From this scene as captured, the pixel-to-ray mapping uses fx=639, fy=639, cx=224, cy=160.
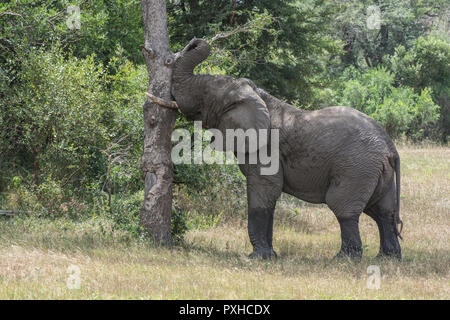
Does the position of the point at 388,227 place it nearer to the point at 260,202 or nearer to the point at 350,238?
the point at 350,238

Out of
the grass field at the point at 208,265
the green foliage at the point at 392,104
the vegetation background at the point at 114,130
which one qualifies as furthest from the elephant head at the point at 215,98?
the green foliage at the point at 392,104

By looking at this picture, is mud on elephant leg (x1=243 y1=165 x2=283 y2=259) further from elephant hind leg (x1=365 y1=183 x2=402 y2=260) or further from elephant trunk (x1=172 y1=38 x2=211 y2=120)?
elephant hind leg (x1=365 y1=183 x2=402 y2=260)

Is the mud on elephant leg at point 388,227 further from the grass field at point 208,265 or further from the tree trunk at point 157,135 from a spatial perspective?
the tree trunk at point 157,135

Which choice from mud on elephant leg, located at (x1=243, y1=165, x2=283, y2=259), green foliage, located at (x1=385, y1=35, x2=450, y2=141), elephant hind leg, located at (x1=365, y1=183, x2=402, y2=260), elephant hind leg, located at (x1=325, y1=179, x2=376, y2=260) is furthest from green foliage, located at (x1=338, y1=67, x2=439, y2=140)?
mud on elephant leg, located at (x1=243, y1=165, x2=283, y2=259)

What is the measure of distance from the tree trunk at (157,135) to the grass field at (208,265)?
443 millimetres

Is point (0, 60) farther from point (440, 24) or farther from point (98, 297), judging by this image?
point (440, 24)

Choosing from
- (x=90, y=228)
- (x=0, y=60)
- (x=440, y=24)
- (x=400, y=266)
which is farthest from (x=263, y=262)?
(x=440, y=24)

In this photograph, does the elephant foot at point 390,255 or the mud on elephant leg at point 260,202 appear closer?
the mud on elephant leg at point 260,202

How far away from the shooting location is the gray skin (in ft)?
30.0

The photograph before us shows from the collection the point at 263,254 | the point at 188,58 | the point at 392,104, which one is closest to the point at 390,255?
the point at 263,254

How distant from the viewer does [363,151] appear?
9094 millimetres

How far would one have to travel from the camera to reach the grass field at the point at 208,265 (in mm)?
6969

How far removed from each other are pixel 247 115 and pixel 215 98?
24.1 inches

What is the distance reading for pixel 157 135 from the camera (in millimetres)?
9781
